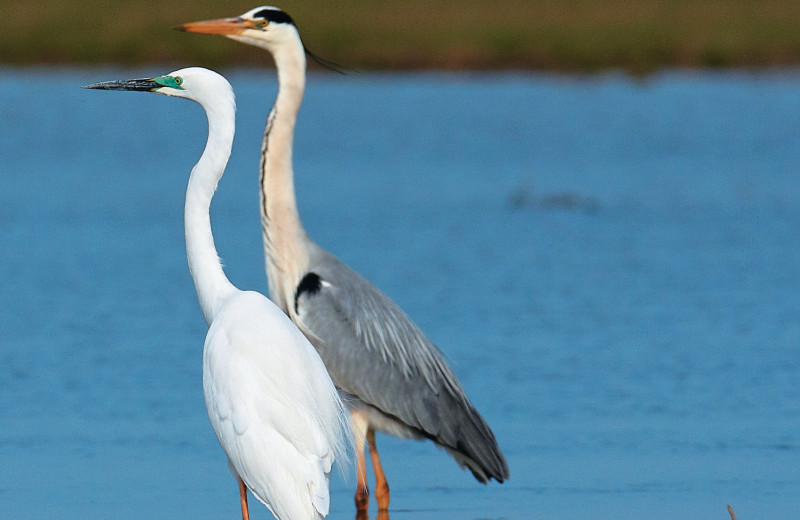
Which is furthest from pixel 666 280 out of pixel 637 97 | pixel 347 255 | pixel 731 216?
pixel 637 97

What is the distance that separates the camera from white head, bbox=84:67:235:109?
620 cm

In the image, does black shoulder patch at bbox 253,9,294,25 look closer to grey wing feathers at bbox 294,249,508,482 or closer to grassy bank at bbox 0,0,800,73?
grey wing feathers at bbox 294,249,508,482

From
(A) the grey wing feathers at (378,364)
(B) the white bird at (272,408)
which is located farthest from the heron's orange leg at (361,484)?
(B) the white bird at (272,408)

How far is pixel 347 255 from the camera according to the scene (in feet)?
44.2

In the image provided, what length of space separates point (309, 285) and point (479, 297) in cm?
469

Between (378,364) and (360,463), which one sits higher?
(378,364)

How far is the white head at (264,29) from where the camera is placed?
745cm

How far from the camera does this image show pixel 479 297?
11.7 metres

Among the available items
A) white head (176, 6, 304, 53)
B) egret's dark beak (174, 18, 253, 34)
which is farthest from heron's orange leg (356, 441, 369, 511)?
egret's dark beak (174, 18, 253, 34)

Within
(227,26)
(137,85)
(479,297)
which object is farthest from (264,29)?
(479,297)

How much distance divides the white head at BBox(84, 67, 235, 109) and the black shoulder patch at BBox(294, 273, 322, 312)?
45.8 inches

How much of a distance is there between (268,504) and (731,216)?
11511 mm

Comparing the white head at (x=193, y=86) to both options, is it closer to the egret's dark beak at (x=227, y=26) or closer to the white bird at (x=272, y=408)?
the white bird at (x=272, y=408)

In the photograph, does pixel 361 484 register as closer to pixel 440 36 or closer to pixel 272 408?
pixel 272 408
